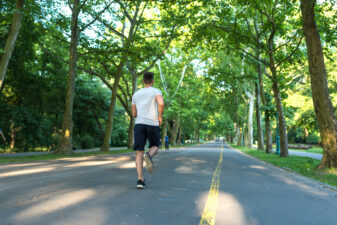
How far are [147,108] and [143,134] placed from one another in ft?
1.66

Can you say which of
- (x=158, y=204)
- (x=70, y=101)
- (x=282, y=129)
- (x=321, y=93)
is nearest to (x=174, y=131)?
(x=282, y=129)

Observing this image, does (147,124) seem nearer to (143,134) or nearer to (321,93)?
(143,134)

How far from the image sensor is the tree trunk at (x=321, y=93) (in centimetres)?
1027

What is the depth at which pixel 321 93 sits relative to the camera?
1056cm

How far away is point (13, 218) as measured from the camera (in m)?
3.36

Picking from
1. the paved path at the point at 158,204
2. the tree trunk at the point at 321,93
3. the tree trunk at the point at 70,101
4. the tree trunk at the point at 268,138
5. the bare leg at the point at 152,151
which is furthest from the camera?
the tree trunk at the point at 268,138

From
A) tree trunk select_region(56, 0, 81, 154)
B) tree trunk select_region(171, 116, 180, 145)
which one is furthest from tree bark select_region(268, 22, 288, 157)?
tree trunk select_region(171, 116, 180, 145)

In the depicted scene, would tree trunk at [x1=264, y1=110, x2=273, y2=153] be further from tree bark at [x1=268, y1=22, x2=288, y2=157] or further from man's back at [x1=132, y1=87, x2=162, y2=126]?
man's back at [x1=132, y1=87, x2=162, y2=126]

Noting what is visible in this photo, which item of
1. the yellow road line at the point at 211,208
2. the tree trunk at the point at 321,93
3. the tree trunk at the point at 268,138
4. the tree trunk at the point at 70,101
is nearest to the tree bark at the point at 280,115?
the tree trunk at the point at 268,138

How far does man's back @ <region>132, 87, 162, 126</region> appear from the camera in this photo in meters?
5.41

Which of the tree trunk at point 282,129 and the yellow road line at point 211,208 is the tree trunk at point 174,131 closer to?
the tree trunk at point 282,129

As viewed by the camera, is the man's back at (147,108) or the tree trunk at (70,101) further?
the tree trunk at (70,101)

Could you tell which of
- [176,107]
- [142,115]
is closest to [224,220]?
[142,115]

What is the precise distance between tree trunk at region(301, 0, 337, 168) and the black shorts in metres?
7.77
